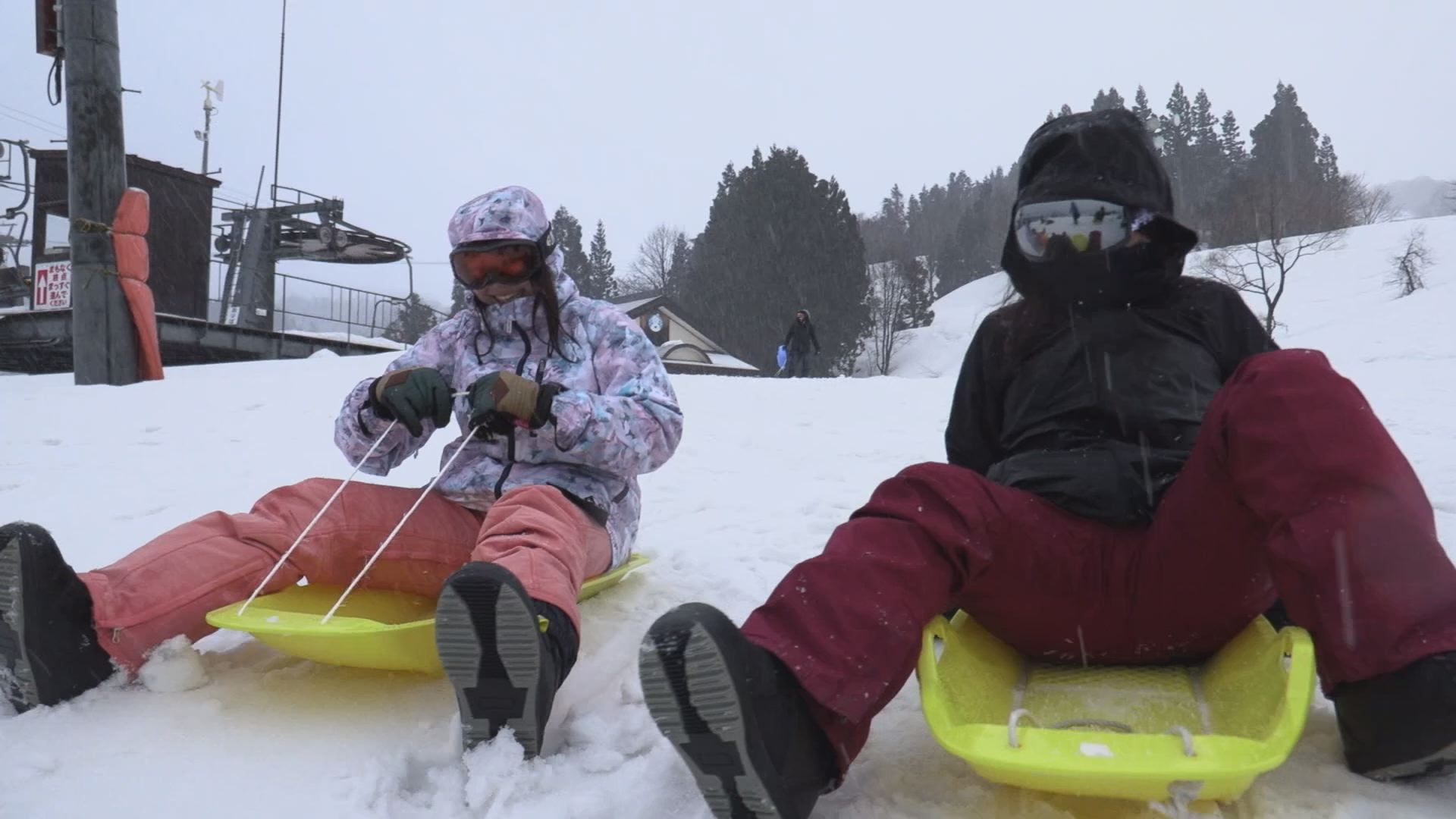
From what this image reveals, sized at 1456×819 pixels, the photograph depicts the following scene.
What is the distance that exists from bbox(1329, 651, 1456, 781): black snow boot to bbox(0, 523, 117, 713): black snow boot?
2.12 m

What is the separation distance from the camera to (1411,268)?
24359 mm

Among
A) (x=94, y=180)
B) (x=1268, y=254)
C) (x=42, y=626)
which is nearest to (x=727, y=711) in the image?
(x=42, y=626)

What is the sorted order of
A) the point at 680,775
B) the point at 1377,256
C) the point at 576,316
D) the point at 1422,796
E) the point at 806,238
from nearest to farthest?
1. the point at 1422,796
2. the point at 680,775
3. the point at 576,316
4. the point at 1377,256
5. the point at 806,238

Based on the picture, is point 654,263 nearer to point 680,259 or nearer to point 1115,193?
point 680,259

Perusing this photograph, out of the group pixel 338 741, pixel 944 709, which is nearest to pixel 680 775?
pixel 944 709

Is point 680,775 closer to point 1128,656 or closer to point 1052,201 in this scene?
point 1128,656

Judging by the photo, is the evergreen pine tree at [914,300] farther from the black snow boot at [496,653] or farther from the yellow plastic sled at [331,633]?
the black snow boot at [496,653]

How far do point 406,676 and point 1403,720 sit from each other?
1.79 meters

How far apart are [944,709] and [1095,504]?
0.49 meters

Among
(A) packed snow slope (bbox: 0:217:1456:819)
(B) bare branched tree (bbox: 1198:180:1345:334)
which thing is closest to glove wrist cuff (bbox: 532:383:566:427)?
(A) packed snow slope (bbox: 0:217:1456:819)

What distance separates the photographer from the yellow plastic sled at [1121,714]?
117 cm

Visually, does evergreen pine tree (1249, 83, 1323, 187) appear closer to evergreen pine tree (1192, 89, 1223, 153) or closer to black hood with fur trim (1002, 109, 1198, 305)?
evergreen pine tree (1192, 89, 1223, 153)

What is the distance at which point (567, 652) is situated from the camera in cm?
167

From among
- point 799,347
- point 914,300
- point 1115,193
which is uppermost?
point 1115,193
